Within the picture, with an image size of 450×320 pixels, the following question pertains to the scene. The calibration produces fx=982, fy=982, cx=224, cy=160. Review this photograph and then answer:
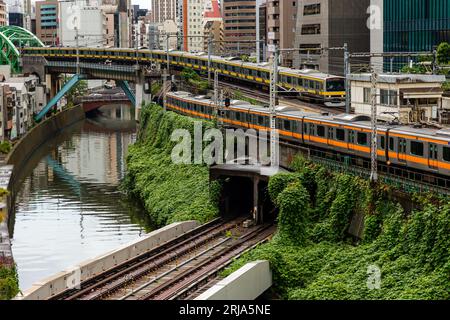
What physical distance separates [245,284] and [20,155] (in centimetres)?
3941

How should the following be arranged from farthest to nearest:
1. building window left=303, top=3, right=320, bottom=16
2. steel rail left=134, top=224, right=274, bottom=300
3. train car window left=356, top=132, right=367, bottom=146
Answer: building window left=303, top=3, right=320, bottom=16, train car window left=356, top=132, right=367, bottom=146, steel rail left=134, top=224, right=274, bottom=300

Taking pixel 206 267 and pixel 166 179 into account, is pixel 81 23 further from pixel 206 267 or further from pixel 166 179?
pixel 206 267

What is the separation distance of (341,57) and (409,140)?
123 feet

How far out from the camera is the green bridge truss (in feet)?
Result: 312

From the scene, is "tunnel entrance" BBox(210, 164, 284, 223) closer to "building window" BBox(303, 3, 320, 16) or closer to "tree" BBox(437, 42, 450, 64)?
"tree" BBox(437, 42, 450, 64)

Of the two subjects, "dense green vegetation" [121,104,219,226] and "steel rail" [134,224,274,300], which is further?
"dense green vegetation" [121,104,219,226]

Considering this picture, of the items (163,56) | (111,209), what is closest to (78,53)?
(163,56)

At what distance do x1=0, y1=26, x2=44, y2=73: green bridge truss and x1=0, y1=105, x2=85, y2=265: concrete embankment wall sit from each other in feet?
23.1

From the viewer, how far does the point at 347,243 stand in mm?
27391

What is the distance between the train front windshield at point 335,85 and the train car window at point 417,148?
19.6 metres

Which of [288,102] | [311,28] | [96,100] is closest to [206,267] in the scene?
[288,102]

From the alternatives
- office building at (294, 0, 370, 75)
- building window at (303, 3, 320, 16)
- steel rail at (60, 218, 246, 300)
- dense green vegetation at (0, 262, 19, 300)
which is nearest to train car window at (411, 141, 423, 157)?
steel rail at (60, 218, 246, 300)

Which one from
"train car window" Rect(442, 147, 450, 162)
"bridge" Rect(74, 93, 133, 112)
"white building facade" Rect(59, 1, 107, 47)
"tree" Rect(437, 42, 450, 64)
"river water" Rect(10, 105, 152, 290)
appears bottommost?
"river water" Rect(10, 105, 152, 290)
